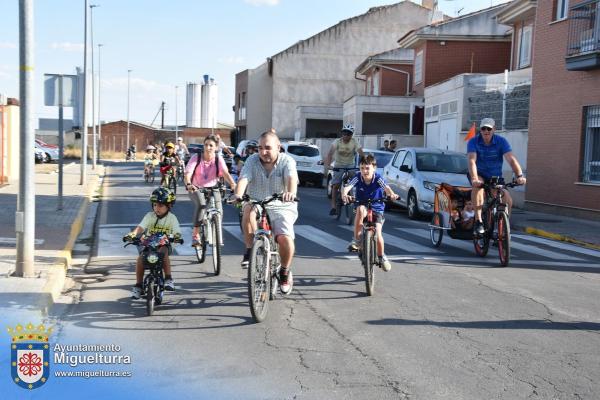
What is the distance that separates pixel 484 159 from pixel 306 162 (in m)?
18.6

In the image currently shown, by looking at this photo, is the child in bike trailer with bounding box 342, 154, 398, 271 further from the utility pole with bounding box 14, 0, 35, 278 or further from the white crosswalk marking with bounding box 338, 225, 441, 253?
the utility pole with bounding box 14, 0, 35, 278

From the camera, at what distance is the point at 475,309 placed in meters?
7.36

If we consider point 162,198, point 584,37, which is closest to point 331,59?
point 584,37

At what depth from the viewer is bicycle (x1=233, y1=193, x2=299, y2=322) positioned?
6.46 metres

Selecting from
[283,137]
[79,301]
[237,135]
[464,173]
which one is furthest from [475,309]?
[237,135]

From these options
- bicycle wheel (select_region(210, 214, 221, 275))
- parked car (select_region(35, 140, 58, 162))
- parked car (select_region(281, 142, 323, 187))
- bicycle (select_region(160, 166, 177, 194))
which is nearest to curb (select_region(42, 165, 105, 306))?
bicycle wheel (select_region(210, 214, 221, 275))

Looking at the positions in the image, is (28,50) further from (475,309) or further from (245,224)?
(475,309)

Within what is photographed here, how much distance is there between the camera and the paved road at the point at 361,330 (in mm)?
5016

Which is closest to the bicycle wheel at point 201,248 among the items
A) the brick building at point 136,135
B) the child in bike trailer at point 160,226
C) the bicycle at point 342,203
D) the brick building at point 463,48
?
the child in bike trailer at point 160,226

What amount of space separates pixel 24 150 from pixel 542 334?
5693 mm

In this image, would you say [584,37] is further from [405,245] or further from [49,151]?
[49,151]

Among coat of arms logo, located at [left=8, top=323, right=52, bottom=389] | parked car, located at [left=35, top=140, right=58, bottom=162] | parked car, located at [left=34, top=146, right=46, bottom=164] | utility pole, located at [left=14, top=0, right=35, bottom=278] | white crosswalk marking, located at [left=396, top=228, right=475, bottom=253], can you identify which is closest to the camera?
coat of arms logo, located at [left=8, top=323, right=52, bottom=389]

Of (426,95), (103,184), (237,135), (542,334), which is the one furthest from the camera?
(237,135)

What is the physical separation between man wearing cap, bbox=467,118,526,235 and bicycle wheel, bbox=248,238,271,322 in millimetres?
4540
